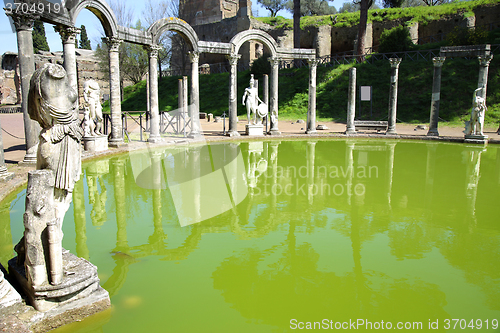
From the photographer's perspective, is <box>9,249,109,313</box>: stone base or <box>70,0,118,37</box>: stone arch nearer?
<box>9,249,109,313</box>: stone base

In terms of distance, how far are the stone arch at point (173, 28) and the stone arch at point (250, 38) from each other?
1.71 m

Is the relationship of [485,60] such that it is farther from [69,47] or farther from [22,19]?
[22,19]

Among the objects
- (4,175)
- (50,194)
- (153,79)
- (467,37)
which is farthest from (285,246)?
(467,37)

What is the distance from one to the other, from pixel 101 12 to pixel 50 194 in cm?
971

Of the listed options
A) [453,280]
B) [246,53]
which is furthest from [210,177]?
[246,53]

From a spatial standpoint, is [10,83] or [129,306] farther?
[10,83]

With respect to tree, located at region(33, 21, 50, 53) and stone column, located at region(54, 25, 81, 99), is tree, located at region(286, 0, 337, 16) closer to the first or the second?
tree, located at region(33, 21, 50, 53)

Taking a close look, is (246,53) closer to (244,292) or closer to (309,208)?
(309,208)

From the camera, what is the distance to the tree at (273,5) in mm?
49656

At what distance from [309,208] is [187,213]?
81.5 inches

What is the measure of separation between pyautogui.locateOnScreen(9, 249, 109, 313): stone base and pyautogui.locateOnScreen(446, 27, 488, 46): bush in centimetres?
2643

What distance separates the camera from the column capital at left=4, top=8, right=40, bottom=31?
831 centimetres

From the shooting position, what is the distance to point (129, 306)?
3465 millimetres

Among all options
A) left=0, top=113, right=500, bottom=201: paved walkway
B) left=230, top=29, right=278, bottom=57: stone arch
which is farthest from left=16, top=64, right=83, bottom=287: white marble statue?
left=230, top=29, right=278, bottom=57: stone arch
